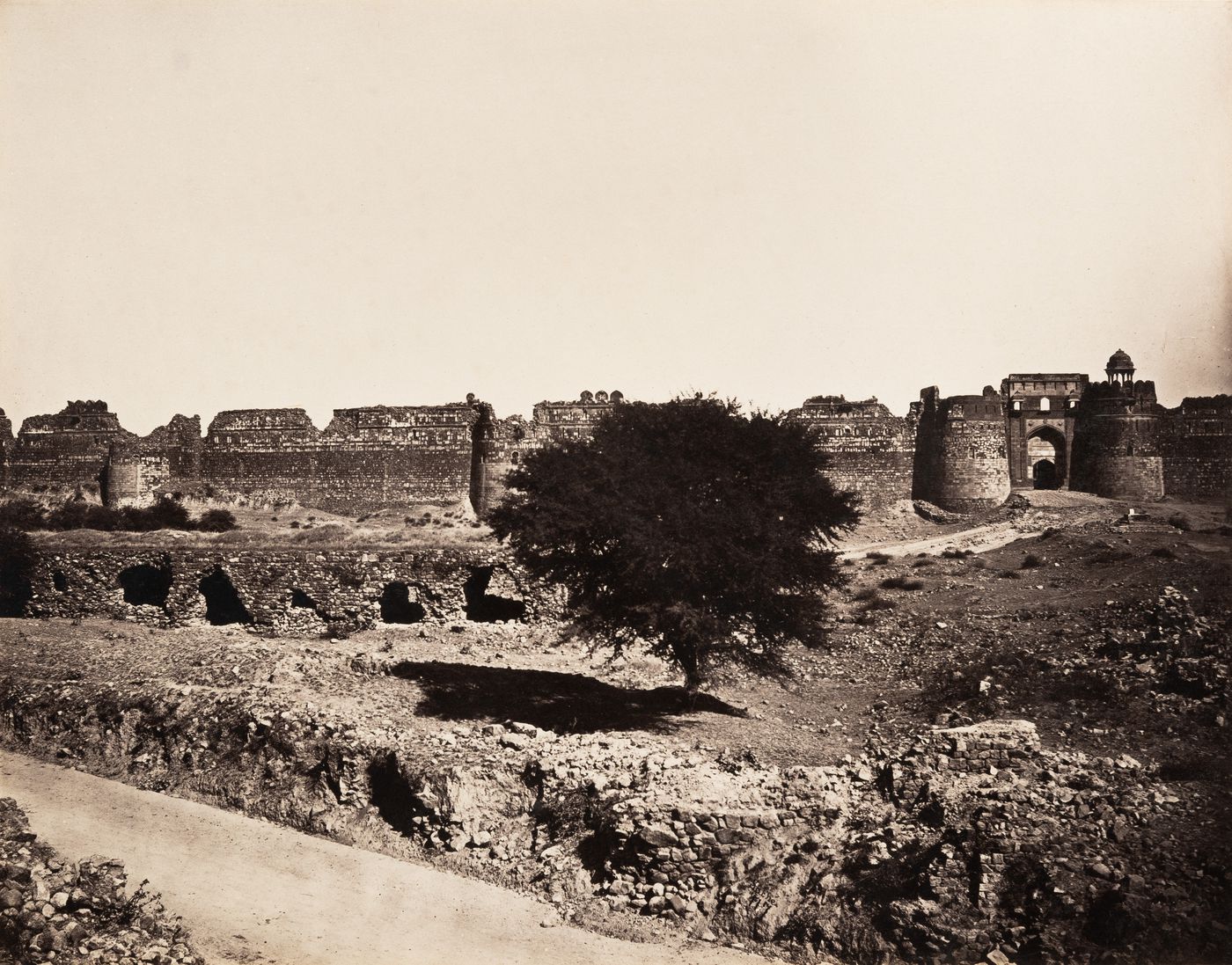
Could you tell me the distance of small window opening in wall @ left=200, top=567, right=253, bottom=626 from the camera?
19.3 metres

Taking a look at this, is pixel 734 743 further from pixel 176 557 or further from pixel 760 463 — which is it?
pixel 176 557

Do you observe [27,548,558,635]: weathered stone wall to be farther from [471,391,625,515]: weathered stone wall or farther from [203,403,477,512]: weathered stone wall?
[203,403,477,512]: weathered stone wall

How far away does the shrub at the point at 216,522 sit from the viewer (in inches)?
1272

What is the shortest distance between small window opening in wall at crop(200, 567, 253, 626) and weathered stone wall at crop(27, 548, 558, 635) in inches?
38.4

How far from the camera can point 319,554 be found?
1783 centimetres

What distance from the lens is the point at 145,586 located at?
20.3 m

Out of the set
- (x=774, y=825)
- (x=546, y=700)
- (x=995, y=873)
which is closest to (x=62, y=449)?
(x=546, y=700)

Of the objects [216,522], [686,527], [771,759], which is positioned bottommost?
[771,759]

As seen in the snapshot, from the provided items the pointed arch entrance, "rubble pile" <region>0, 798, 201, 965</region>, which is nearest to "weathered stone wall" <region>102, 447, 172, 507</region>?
"rubble pile" <region>0, 798, 201, 965</region>

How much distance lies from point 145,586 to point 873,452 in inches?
934

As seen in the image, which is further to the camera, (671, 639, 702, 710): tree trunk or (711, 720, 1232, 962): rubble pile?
(671, 639, 702, 710): tree trunk

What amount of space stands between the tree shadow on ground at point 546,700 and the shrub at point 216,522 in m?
19.9

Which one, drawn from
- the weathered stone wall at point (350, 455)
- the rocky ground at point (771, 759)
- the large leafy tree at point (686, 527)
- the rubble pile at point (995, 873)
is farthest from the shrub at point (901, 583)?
the weathered stone wall at point (350, 455)

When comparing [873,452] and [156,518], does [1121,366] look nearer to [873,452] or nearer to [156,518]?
[873,452]
